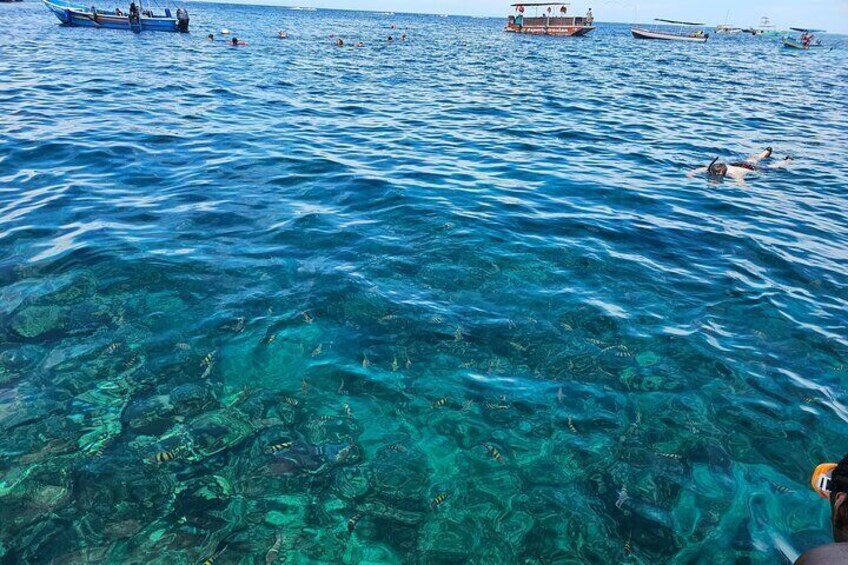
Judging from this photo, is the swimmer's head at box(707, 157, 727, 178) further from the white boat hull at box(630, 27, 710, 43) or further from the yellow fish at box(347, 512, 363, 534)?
the white boat hull at box(630, 27, 710, 43)

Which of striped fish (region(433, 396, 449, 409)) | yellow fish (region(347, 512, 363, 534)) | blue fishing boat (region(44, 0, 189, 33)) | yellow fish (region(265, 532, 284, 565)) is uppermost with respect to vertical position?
blue fishing boat (region(44, 0, 189, 33))

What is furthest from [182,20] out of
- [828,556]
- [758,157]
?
[828,556]

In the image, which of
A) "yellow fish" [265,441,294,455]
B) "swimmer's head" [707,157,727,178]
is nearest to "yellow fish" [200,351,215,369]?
"yellow fish" [265,441,294,455]

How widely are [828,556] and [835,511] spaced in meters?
0.65

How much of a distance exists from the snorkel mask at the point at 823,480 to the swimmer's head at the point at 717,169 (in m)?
12.3

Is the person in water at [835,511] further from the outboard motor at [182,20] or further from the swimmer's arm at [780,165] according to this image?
the outboard motor at [182,20]

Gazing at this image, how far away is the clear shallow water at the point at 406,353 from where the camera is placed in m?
4.09

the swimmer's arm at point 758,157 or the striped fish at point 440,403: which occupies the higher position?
the swimmer's arm at point 758,157

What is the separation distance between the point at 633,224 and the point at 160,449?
30.3 feet

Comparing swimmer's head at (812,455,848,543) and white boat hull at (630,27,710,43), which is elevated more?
white boat hull at (630,27,710,43)

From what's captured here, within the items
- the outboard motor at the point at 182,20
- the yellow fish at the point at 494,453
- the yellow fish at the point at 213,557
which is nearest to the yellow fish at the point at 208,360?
the yellow fish at the point at 213,557

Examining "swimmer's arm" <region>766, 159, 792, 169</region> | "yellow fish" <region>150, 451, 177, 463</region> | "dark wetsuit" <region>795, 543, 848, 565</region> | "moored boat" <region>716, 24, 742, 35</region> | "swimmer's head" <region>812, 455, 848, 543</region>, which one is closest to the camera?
"dark wetsuit" <region>795, 543, 848, 565</region>

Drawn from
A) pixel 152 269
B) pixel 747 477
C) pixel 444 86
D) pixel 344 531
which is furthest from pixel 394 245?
pixel 444 86

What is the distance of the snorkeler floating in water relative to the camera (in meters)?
13.3
